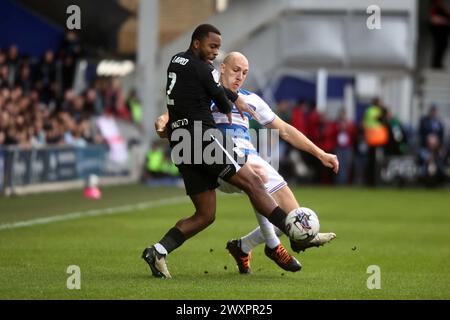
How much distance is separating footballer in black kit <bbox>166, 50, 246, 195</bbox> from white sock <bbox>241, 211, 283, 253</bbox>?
626mm

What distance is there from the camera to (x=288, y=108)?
116 ft

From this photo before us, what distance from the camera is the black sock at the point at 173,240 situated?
36.9 feet

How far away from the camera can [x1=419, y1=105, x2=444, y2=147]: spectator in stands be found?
34.7 m

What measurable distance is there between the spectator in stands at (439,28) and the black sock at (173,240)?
26315mm

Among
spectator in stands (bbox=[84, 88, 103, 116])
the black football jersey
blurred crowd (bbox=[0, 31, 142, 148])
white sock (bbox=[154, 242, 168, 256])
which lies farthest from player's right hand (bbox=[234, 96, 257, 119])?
spectator in stands (bbox=[84, 88, 103, 116])

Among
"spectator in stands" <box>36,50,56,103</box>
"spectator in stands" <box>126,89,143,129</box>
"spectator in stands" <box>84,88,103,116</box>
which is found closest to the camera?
"spectator in stands" <box>36,50,56,103</box>

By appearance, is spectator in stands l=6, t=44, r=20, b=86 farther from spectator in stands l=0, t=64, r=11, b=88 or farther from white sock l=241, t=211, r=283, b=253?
white sock l=241, t=211, r=283, b=253

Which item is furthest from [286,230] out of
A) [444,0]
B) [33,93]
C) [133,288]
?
[444,0]

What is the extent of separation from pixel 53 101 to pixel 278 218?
20.2 metres

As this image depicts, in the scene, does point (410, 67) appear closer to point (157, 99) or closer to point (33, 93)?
point (157, 99)

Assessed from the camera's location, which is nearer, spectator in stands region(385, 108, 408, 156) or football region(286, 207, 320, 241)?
football region(286, 207, 320, 241)

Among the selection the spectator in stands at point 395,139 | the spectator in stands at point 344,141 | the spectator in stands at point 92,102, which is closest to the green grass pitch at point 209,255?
the spectator in stands at point 92,102

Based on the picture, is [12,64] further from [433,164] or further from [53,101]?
[433,164]

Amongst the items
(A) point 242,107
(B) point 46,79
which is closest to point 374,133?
(B) point 46,79
